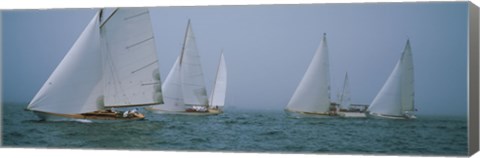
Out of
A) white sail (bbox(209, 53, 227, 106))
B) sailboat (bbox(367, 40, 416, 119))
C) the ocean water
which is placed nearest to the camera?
the ocean water

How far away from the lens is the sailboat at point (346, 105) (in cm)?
1231

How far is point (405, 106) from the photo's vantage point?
12312 millimetres

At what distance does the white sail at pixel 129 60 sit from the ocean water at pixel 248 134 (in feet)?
1.20

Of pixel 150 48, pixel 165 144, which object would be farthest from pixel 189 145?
pixel 150 48

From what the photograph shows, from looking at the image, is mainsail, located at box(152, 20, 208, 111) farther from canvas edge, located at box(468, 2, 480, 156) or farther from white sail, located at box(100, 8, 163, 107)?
canvas edge, located at box(468, 2, 480, 156)

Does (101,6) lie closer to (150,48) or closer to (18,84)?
(150,48)

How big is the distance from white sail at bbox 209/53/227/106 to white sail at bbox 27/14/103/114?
5.79 feet

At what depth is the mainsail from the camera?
13.0 m

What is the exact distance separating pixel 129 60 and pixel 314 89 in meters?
2.83

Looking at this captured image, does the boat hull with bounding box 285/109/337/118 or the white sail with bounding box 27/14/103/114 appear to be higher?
the white sail with bounding box 27/14/103/114

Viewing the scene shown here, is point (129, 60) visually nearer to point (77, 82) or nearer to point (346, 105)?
point (77, 82)

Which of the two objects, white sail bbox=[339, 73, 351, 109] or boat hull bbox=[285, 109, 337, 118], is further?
boat hull bbox=[285, 109, 337, 118]

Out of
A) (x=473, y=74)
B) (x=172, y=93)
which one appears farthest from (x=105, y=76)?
(x=473, y=74)

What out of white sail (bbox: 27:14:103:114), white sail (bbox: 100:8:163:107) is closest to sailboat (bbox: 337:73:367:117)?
white sail (bbox: 100:8:163:107)
